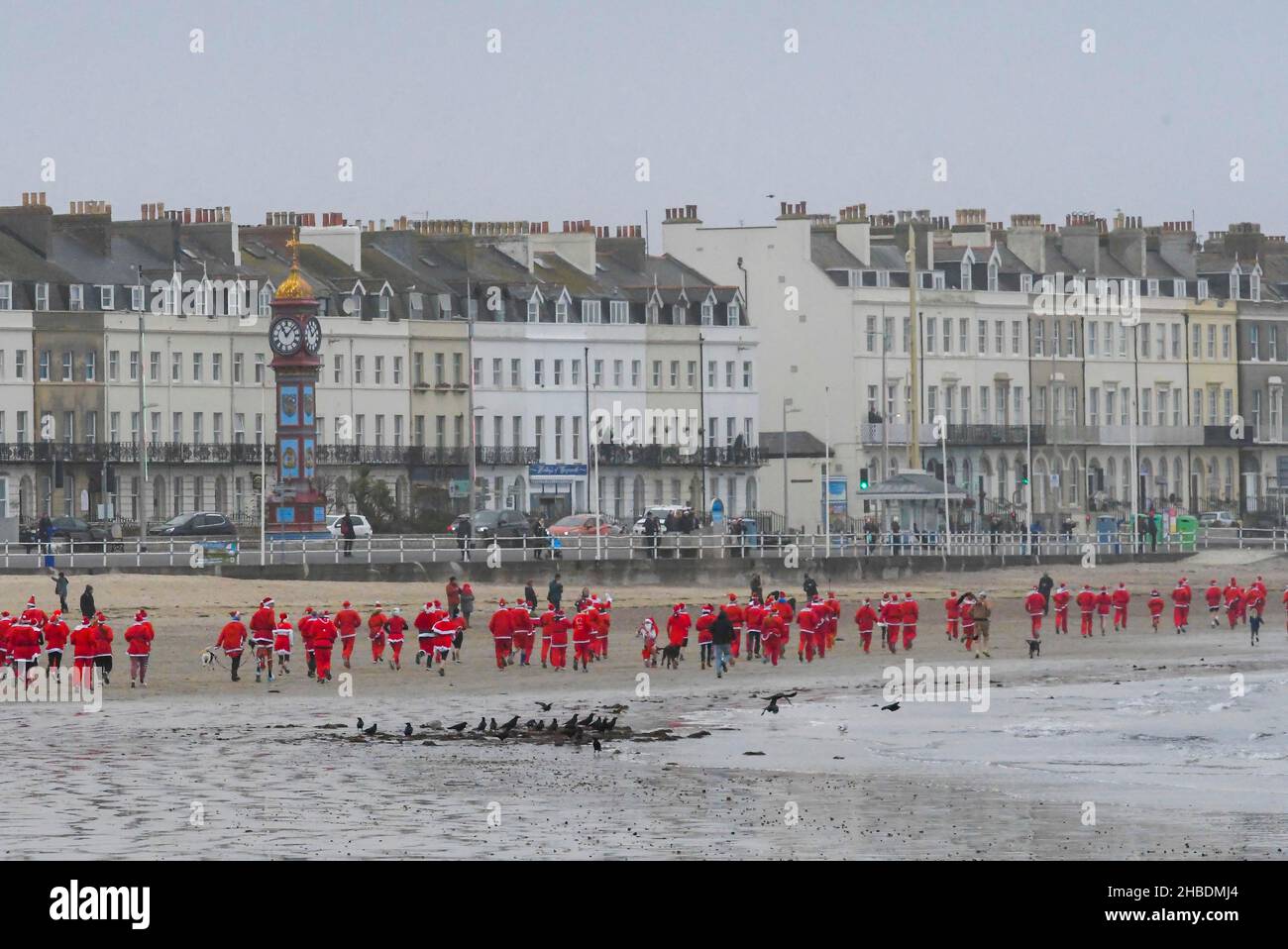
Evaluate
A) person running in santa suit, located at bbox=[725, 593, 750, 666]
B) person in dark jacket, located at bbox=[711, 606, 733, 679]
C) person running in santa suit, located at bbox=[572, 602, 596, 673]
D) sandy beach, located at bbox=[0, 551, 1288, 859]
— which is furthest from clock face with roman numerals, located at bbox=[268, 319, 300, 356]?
person in dark jacket, located at bbox=[711, 606, 733, 679]

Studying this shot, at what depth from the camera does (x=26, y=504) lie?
8306cm

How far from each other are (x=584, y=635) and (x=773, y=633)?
364 cm

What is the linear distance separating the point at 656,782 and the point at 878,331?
7380 cm

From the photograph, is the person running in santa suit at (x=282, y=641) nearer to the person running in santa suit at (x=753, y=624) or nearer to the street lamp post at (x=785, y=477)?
the person running in santa suit at (x=753, y=624)

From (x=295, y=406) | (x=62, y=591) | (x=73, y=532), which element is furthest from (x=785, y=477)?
(x=62, y=591)

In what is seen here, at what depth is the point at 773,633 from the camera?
47.8 m

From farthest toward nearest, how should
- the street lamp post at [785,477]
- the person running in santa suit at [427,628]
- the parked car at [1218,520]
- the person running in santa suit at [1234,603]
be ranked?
1. the parked car at [1218,520]
2. the street lamp post at [785,477]
3. the person running in santa suit at [1234,603]
4. the person running in santa suit at [427,628]

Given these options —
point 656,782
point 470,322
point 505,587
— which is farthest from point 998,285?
point 656,782

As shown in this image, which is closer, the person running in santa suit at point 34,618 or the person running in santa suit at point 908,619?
the person running in santa suit at point 34,618

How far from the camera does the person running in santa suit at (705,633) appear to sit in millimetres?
45688

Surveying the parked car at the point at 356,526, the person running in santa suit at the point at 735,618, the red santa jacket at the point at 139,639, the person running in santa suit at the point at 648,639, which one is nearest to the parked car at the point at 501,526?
the parked car at the point at 356,526

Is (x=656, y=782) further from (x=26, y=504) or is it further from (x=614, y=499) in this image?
(x=614, y=499)

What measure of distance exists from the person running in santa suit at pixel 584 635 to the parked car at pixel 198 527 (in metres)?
29.8

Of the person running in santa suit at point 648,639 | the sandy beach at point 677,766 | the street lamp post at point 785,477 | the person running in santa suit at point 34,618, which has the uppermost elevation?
Result: the street lamp post at point 785,477
